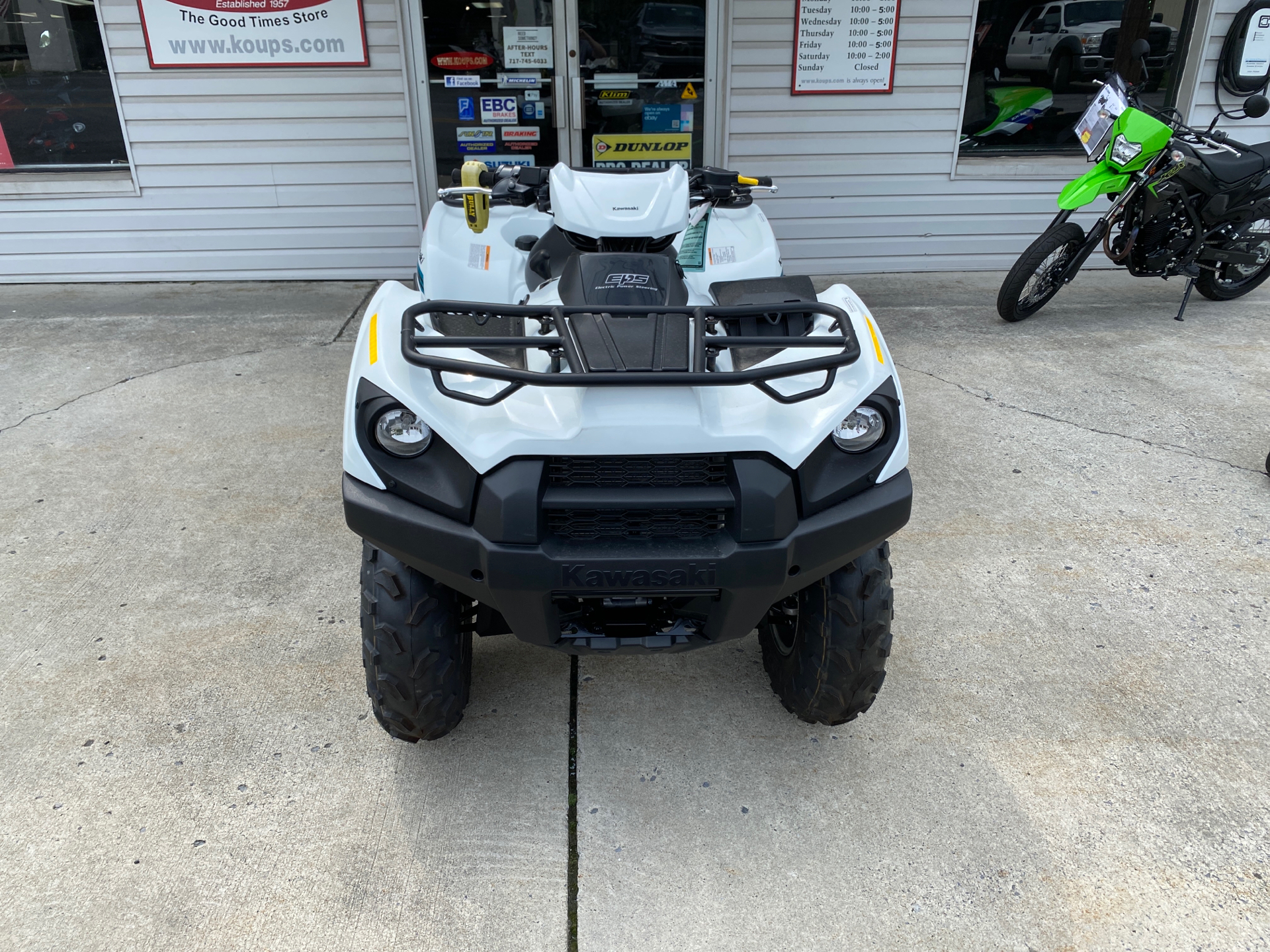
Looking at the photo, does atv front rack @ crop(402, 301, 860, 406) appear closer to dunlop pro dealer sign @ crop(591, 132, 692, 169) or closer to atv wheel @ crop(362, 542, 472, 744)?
atv wheel @ crop(362, 542, 472, 744)

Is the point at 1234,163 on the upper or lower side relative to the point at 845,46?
lower

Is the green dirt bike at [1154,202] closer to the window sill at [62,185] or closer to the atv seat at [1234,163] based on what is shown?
the atv seat at [1234,163]

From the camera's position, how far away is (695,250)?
10.8 feet

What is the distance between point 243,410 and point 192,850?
2601mm

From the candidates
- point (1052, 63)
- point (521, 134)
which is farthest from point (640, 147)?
point (1052, 63)

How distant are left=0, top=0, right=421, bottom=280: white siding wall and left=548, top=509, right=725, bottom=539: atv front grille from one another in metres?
4.77

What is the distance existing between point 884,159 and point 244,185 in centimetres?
426

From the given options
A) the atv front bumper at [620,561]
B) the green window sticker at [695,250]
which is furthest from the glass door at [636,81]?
the atv front bumper at [620,561]

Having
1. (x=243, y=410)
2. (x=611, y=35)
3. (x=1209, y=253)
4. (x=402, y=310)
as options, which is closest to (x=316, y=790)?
(x=402, y=310)

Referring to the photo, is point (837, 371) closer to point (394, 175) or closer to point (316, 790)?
point (316, 790)

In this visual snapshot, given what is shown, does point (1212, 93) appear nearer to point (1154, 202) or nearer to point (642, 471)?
point (1154, 202)

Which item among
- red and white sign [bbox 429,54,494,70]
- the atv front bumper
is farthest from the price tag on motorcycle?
the atv front bumper

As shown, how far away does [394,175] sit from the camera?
5988 millimetres

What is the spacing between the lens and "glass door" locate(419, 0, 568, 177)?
568 centimetres
